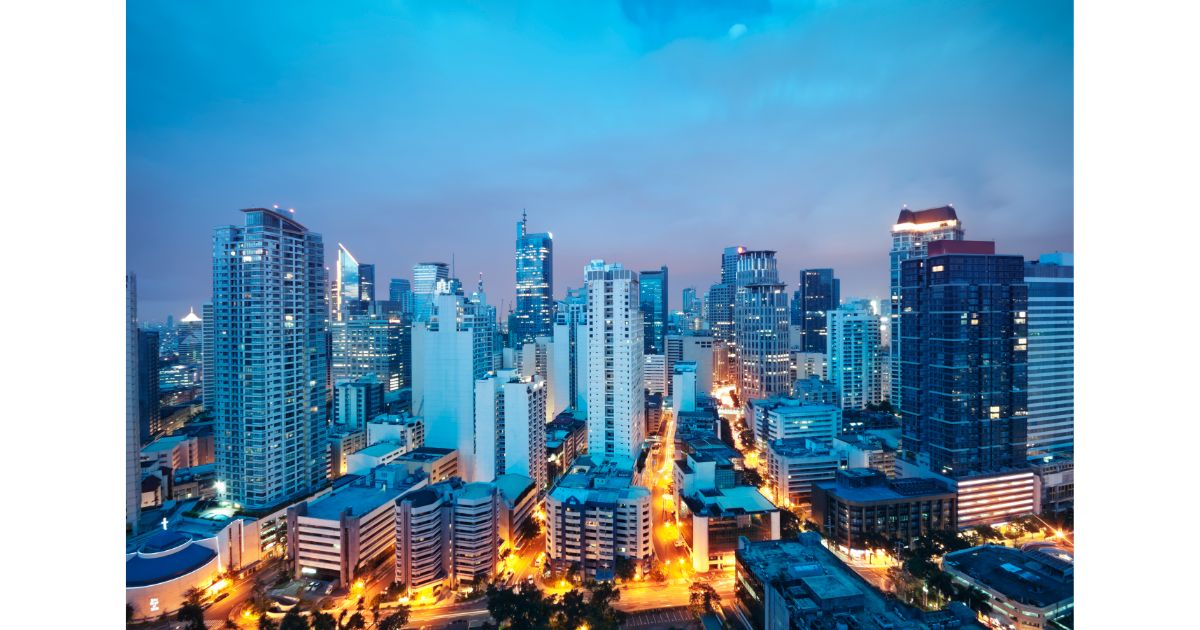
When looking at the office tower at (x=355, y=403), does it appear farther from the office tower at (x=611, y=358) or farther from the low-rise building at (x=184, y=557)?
the office tower at (x=611, y=358)

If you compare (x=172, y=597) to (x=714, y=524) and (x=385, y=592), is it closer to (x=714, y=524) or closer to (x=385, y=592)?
(x=385, y=592)

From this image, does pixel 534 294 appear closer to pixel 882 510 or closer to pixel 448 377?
pixel 448 377

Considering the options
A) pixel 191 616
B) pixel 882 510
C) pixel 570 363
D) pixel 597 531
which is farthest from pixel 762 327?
pixel 191 616

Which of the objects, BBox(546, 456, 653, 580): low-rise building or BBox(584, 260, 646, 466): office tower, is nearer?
BBox(546, 456, 653, 580): low-rise building

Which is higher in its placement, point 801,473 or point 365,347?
point 365,347

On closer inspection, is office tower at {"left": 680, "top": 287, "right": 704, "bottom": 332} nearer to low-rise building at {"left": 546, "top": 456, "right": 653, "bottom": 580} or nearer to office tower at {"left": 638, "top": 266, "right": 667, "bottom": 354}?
office tower at {"left": 638, "top": 266, "right": 667, "bottom": 354}

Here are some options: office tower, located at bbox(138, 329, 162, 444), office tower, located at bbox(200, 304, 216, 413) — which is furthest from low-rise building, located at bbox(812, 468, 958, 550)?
office tower, located at bbox(200, 304, 216, 413)

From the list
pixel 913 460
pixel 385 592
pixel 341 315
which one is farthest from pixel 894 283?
pixel 341 315

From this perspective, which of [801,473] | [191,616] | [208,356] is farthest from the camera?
[208,356]
